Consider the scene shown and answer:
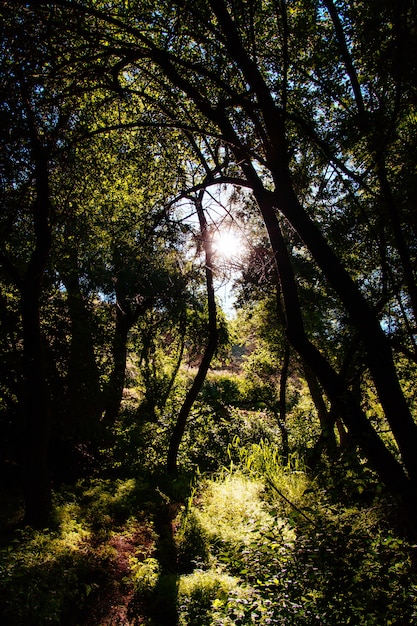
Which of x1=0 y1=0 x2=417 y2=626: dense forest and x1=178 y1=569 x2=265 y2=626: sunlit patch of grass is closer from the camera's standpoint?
x1=0 y1=0 x2=417 y2=626: dense forest

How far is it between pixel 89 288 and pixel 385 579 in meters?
10.3

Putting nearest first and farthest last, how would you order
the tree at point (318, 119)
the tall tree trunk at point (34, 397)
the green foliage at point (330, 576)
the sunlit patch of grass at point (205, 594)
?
the green foliage at point (330, 576), the tree at point (318, 119), the sunlit patch of grass at point (205, 594), the tall tree trunk at point (34, 397)

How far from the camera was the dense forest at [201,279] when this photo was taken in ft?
8.82

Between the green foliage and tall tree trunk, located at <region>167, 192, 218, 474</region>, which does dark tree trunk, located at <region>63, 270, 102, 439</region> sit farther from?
the green foliage

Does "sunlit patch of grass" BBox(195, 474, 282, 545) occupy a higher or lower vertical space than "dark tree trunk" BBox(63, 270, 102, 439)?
lower

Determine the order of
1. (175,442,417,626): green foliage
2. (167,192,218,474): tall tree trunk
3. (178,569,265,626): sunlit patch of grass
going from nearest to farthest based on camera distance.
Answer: (175,442,417,626): green foliage, (178,569,265,626): sunlit patch of grass, (167,192,218,474): tall tree trunk

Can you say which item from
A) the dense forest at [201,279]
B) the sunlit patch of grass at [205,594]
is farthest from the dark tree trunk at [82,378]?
the sunlit patch of grass at [205,594]

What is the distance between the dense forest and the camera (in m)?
2.69

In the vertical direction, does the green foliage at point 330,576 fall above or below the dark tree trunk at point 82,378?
below

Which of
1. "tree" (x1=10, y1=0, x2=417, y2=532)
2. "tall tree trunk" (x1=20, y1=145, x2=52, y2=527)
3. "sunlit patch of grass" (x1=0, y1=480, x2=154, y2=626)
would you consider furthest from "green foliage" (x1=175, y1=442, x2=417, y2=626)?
"tall tree trunk" (x1=20, y1=145, x2=52, y2=527)

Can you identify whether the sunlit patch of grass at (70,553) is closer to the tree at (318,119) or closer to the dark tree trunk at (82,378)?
the dark tree trunk at (82,378)

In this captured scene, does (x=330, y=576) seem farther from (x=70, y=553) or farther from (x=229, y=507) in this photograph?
(x=229, y=507)

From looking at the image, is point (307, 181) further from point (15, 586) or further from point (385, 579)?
point (15, 586)

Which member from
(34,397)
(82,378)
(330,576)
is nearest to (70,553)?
(34,397)
